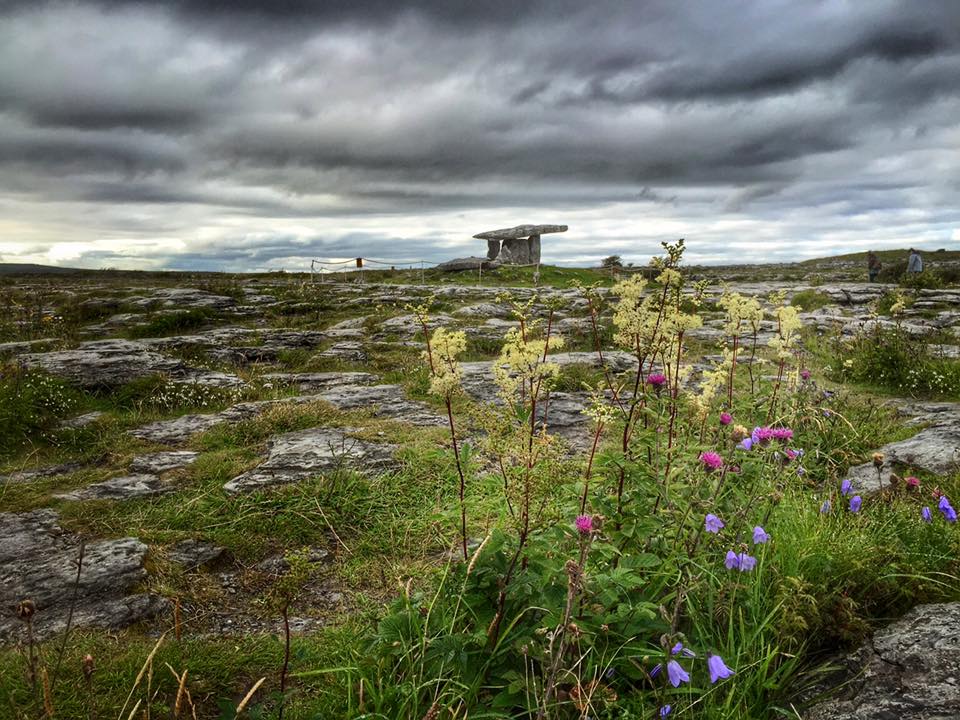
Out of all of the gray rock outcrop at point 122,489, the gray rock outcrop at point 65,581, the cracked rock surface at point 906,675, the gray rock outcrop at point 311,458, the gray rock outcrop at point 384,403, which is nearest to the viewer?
the cracked rock surface at point 906,675

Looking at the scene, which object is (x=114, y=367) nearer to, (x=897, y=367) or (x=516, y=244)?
(x=897, y=367)

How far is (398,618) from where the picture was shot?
2613 mm

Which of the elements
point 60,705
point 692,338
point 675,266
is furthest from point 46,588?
point 692,338

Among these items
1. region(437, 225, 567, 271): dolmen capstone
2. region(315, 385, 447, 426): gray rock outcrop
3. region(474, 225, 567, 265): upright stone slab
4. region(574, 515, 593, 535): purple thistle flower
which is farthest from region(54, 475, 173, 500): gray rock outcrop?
region(474, 225, 567, 265): upright stone slab

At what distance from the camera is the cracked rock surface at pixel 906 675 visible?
2186 mm

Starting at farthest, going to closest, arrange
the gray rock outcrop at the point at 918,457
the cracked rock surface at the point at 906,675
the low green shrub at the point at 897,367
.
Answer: the low green shrub at the point at 897,367 → the gray rock outcrop at the point at 918,457 → the cracked rock surface at the point at 906,675

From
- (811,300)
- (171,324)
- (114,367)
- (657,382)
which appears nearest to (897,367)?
(657,382)

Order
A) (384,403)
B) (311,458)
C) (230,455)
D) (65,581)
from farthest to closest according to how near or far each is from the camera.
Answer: (384,403) → (230,455) → (311,458) → (65,581)

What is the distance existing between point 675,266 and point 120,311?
19.3 metres

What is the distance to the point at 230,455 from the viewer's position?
6188 millimetres

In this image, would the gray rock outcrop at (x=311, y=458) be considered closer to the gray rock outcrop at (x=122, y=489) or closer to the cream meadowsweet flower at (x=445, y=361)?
the gray rock outcrop at (x=122, y=489)

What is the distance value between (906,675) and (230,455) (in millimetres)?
5823

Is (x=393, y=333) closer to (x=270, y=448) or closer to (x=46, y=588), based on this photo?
(x=270, y=448)

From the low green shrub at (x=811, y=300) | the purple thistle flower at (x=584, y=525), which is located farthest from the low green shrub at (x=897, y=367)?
the low green shrub at (x=811, y=300)
